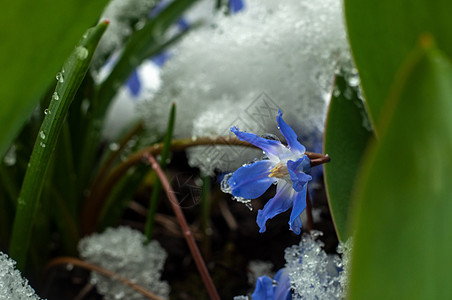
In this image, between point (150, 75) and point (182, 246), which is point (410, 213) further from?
point (150, 75)

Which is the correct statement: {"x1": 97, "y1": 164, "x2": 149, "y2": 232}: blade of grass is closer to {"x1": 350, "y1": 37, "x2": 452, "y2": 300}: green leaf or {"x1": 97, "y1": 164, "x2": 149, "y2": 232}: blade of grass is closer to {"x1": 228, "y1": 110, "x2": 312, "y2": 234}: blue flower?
{"x1": 228, "y1": 110, "x2": 312, "y2": 234}: blue flower

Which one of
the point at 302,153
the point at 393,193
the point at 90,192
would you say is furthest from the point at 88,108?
the point at 393,193

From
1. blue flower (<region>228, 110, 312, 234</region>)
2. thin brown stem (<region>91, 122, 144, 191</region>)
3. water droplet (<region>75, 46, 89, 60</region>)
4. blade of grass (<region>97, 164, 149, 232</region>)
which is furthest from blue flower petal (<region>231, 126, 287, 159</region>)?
thin brown stem (<region>91, 122, 144, 191</region>)

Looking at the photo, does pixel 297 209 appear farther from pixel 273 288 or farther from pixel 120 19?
pixel 120 19

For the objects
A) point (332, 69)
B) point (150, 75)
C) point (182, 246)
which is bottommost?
point (182, 246)

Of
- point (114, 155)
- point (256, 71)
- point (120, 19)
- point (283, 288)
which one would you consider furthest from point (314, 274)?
point (120, 19)

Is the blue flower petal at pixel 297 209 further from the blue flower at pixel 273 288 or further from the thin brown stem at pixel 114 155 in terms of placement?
the thin brown stem at pixel 114 155

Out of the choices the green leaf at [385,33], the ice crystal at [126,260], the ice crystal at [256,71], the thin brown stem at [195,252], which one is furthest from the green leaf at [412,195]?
the ice crystal at [126,260]
